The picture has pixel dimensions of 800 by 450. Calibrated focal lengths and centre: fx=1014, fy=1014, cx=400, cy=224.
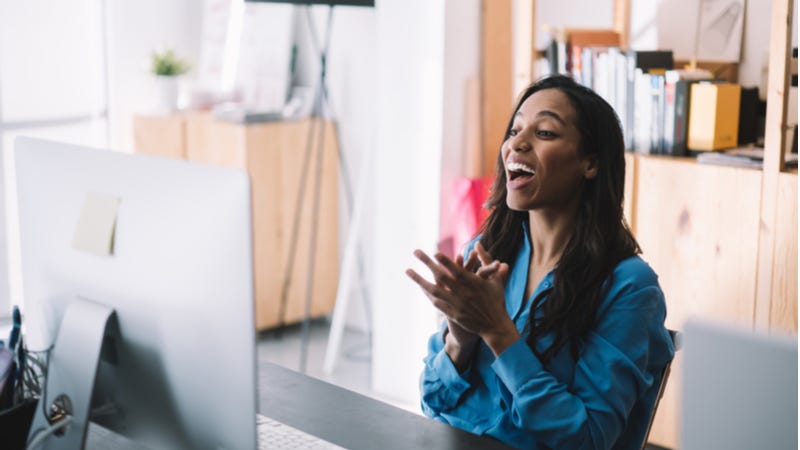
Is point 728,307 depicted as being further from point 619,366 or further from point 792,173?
point 619,366

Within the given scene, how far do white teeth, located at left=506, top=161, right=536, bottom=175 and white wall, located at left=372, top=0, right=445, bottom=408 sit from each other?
1887 mm

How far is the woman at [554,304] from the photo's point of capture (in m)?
1.67

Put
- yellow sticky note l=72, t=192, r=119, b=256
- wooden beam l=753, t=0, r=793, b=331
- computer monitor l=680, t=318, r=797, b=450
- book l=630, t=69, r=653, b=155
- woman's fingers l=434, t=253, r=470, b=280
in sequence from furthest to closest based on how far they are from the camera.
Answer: book l=630, t=69, r=653, b=155 < wooden beam l=753, t=0, r=793, b=331 < woman's fingers l=434, t=253, r=470, b=280 < yellow sticky note l=72, t=192, r=119, b=256 < computer monitor l=680, t=318, r=797, b=450

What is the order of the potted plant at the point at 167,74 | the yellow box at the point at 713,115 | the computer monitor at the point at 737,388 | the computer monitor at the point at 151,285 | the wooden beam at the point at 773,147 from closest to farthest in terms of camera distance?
the computer monitor at the point at 737,388 → the computer monitor at the point at 151,285 → the wooden beam at the point at 773,147 → the yellow box at the point at 713,115 → the potted plant at the point at 167,74

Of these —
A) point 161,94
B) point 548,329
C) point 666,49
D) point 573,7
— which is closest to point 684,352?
point 548,329

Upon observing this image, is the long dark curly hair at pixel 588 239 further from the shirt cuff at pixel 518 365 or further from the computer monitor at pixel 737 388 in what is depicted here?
the computer monitor at pixel 737 388

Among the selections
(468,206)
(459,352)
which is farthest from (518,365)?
(468,206)

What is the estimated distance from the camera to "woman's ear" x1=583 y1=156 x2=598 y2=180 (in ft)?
6.07

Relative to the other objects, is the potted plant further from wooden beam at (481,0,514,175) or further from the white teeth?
the white teeth

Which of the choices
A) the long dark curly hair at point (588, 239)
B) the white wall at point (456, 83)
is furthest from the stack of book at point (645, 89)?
the long dark curly hair at point (588, 239)

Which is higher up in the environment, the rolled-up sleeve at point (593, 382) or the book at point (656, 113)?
the book at point (656, 113)

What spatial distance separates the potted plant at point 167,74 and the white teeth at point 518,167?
3197mm

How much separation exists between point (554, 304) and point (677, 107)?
1.68 metres

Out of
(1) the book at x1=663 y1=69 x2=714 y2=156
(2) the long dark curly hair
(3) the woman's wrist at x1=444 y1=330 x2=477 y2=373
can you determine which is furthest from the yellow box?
(3) the woman's wrist at x1=444 y1=330 x2=477 y2=373
